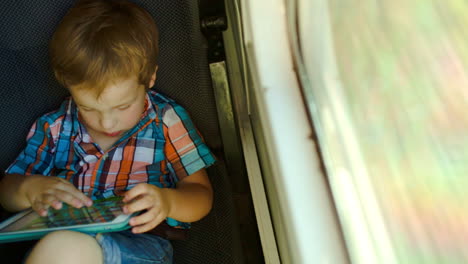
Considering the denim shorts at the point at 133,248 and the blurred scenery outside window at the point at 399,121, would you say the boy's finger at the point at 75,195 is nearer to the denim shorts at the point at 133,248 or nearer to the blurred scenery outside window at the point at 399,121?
the denim shorts at the point at 133,248

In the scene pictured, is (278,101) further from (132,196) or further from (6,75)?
(6,75)

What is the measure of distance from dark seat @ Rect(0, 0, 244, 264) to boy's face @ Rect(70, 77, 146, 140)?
0.33 ft

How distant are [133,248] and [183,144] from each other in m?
0.24

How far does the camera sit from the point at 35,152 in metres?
1.00

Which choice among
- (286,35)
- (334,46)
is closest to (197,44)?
(286,35)

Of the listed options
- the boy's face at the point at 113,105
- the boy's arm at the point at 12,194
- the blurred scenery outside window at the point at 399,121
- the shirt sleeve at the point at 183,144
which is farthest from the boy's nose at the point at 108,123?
the blurred scenery outside window at the point at 399,121

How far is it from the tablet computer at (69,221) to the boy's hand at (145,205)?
2 cm

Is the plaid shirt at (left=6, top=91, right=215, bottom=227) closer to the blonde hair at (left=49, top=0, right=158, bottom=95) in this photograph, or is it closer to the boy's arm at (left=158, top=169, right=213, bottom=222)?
the boy's arm at (left=158, top=169, right=213, bottom=222)

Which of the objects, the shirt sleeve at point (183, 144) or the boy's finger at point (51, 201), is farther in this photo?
the shirt sleeve at point (183, 144)

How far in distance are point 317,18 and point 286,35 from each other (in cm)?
10

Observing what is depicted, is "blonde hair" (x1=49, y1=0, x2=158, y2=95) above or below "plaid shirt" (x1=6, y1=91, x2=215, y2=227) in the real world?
above

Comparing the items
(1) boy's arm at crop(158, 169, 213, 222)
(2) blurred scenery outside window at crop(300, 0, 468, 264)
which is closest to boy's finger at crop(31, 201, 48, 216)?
(1) boy's arm at crop(158, 169, 213, 222)

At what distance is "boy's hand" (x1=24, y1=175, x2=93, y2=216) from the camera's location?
2.89ft

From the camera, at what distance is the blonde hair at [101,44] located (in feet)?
2.71
